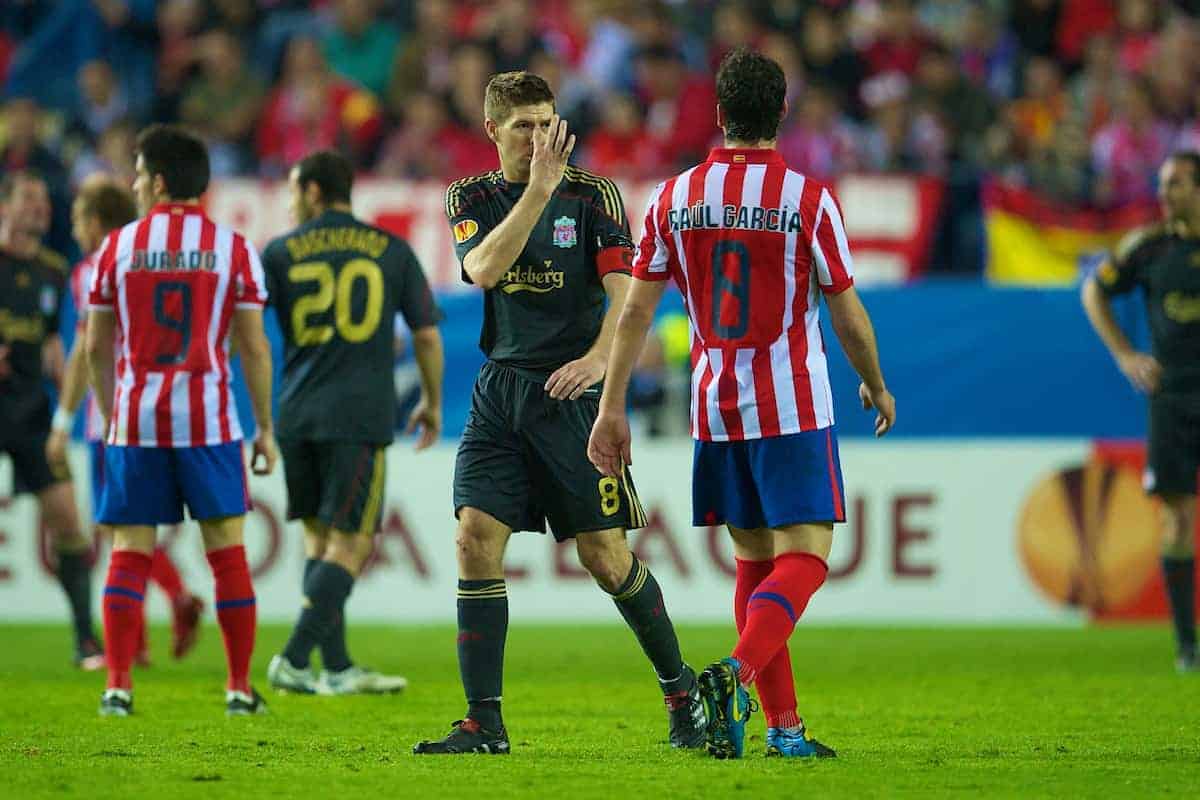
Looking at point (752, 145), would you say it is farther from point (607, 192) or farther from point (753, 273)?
point (607, 192)

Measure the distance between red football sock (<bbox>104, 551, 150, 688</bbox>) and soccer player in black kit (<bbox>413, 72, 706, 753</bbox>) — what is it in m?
1.65

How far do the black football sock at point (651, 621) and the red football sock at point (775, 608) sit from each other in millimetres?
500

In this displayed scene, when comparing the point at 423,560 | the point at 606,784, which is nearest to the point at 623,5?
the point at 423,560

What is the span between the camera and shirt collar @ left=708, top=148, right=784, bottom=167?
539 centimetres

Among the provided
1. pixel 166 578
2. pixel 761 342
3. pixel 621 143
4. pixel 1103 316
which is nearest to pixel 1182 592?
pixel 1103 316

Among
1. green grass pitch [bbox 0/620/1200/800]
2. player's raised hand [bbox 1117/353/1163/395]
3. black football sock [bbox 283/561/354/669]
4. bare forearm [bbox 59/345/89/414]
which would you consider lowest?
green grass pitch [bbox 0/620/1200/800]

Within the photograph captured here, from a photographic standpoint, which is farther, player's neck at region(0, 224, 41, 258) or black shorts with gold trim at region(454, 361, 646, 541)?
player's neck at region(0, 224, 41, 258)

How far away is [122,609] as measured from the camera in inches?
266

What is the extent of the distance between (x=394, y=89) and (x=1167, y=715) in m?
10.0

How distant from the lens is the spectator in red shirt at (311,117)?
14539 mm

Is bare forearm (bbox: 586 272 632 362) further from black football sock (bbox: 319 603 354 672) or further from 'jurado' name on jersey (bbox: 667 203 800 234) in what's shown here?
black football sock (bbox: 319 603 354 672)

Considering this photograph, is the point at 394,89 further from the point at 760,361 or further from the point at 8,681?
the point at 760,361

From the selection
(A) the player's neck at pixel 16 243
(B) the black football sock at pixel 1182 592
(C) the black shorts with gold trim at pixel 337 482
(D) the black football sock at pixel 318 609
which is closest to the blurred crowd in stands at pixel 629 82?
(B) the black football sock at pixel 1182 592

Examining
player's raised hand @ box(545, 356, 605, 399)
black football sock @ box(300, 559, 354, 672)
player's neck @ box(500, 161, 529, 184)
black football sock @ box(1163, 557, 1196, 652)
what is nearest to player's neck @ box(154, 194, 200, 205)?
player's neck @ box(500, 161, 529, 184)
